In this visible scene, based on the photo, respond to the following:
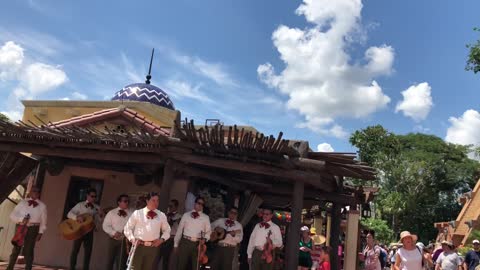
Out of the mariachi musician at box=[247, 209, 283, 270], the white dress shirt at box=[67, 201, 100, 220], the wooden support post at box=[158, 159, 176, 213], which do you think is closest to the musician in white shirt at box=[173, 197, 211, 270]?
the wooden support post at box=[158, 159, 176, 213]

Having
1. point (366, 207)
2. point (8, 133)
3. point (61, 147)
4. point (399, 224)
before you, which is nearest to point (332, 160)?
point (61, 147)

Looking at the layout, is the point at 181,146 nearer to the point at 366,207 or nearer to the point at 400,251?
the point at 400,251

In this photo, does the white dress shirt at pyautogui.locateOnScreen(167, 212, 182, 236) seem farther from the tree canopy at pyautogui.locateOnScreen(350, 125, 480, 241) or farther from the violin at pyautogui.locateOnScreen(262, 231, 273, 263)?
the tree canopy at pyautogui.locateOnScreen(350, 125, 480, 241)

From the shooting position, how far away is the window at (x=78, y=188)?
35.3 feet

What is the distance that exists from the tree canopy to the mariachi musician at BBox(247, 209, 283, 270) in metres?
28.2

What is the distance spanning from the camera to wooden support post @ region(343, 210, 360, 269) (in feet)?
29.8

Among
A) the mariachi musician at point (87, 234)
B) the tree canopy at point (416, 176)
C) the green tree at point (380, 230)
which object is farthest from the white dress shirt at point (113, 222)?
the tree canopy at point (416, 176)

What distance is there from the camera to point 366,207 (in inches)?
591

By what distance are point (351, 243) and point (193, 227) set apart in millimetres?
3524

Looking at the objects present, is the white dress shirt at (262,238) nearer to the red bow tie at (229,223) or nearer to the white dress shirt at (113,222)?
the red bow tie at (229,223)

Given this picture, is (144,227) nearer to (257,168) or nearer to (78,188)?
(257,168)

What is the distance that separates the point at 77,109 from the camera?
15.6m

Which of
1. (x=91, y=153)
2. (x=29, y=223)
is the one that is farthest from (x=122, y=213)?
(x=29, y=223)

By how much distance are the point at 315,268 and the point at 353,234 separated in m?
1.11
